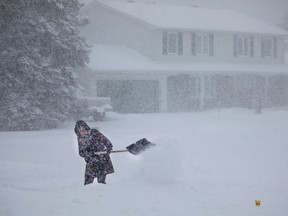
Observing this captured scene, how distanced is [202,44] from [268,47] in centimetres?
658

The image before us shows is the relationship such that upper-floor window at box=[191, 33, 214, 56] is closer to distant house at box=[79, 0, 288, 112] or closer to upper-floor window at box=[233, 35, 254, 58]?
distant house at box=[79, 0, 288, 112]

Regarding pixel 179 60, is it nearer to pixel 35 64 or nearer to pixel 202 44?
pixel 202 44

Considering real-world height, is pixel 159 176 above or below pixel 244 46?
above

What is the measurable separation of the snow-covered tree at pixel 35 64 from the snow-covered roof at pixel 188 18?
942 centimetres

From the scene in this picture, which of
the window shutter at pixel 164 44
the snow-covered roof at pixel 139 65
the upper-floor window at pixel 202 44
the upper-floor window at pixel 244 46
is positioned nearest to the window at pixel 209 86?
the snow-covered roof at pixel 139 65

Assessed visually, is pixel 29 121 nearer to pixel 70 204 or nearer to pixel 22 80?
pixel 22 80

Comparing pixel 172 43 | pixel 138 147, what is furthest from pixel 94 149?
pixel 172 43

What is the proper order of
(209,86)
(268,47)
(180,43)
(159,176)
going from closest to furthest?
(159,176) < (180,43) < (209,86) < (268,47)

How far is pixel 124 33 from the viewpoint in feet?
104

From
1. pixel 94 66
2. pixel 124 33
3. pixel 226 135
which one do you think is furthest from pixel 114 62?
pixel 226 135

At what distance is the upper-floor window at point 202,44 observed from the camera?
3125cm

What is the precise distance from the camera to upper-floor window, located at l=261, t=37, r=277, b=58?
34.5m

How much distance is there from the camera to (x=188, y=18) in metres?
33.2

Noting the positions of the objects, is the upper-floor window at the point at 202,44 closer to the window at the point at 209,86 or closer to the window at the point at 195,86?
the window at the point at 195,86
